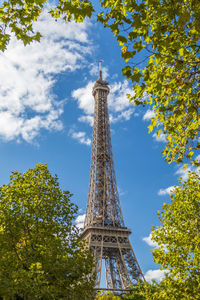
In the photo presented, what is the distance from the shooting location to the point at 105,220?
48625mm

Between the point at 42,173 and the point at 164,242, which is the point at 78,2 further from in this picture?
the point at 164,242

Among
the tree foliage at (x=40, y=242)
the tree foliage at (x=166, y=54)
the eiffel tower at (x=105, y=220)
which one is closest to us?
the tree foliage at (x=166, y=54)

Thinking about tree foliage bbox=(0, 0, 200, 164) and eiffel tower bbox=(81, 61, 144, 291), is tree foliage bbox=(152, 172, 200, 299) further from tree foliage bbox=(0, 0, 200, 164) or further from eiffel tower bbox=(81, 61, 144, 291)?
eiffel tower bbox=(81, 61, 144, 291)

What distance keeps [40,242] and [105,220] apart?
36.3 metres

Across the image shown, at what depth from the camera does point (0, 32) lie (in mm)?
7027

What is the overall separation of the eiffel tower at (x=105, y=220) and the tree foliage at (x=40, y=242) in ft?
91.3

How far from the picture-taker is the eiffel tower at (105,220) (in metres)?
42.4

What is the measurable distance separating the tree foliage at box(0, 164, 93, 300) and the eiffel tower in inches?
1095

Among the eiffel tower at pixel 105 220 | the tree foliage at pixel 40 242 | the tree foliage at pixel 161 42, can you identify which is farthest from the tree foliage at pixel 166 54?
the eiffel tower at pixel 105 220

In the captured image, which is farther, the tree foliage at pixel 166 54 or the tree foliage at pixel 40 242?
the tree foliage at pixel 40 242

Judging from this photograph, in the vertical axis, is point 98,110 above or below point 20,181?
above

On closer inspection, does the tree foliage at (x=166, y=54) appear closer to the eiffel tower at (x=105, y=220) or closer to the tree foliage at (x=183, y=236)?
the tree foliage at (x=183, y=236)

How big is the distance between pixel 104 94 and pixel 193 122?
6118 cm

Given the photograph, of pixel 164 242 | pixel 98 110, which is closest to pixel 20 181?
pixel 164 242
